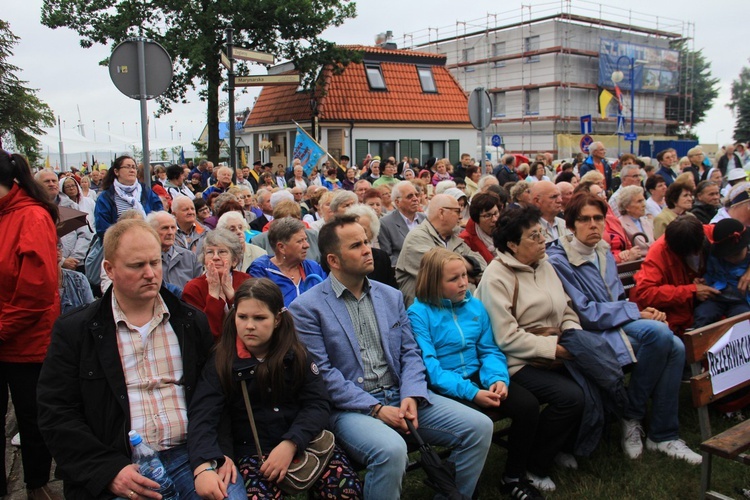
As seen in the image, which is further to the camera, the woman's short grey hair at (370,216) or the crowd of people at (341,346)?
the woman's short grey hair at (370,216)

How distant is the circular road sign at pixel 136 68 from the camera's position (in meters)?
6.26

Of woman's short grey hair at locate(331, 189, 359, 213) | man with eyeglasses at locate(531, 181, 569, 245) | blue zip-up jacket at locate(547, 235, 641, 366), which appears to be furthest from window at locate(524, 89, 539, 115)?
blue zip-up jacket at locate(547, 235, 641, 366)

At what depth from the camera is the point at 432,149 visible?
34.2 m

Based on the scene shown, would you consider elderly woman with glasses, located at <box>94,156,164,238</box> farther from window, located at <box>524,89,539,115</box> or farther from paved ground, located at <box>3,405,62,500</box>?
window, located at <box>524,89,539,115</box>

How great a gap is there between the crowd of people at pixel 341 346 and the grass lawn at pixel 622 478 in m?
0.09

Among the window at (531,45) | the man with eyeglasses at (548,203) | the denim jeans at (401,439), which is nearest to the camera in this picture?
the denim jeans at (401,439)

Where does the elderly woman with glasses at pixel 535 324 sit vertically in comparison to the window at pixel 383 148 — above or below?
below

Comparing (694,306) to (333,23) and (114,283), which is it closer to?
(114,283)

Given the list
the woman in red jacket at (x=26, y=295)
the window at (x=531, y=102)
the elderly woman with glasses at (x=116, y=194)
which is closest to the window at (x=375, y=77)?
the window at (x=531, y=102)

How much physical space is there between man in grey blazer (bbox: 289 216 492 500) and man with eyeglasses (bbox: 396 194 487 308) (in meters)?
1.61

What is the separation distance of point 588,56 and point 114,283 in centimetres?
5239

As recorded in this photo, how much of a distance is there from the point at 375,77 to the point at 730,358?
100ft

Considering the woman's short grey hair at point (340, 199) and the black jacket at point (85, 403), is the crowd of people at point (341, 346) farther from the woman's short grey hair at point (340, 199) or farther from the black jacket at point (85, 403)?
the woman's short grey hair at point (340, 199)

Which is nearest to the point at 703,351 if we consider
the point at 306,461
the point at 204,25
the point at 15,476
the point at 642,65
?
the point at 306,461
